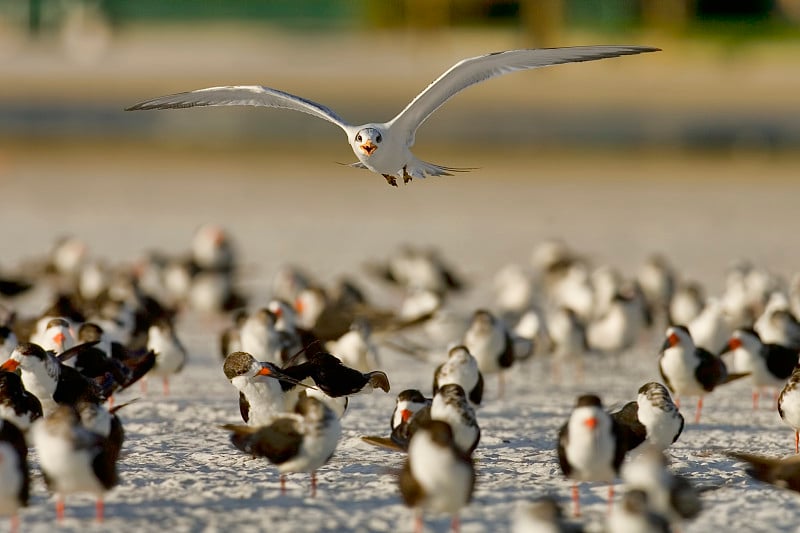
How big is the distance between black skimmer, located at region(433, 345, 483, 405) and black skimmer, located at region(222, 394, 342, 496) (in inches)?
70.3

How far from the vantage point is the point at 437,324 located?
1218 centimetres

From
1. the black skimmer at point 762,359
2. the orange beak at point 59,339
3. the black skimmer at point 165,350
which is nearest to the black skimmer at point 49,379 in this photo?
the orange beak at point 59,339

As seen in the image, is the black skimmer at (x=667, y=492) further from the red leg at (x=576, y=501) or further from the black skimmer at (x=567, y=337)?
the black skimmer at (x=567, y=337)

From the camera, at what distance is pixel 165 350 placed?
10133 millimetres

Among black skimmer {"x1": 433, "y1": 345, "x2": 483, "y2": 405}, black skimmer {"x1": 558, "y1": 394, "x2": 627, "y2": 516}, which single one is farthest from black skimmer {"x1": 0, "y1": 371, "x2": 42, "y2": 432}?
black skimmer {"x1": 558, "y1": 394, "x2": 627, "y2": 516}

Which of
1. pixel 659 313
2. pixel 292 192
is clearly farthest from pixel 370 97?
pixel 659 313

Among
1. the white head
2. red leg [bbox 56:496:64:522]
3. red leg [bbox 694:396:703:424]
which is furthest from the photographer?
red leg [bbox 694:396:703:424]

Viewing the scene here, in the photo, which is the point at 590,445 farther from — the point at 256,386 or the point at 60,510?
the point at 60,510

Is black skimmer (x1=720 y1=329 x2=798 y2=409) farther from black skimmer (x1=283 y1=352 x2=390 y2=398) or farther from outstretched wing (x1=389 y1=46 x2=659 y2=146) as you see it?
black skimmer (x1=283 y1=352 x2=390 y2=398)

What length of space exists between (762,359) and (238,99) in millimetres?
4306

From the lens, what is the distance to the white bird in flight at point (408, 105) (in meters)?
9.16

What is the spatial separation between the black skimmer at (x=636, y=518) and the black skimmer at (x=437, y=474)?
2.70 ft

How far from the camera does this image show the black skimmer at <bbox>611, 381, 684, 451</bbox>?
7.86 metres

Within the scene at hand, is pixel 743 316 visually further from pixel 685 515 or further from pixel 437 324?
pixel 685 515
